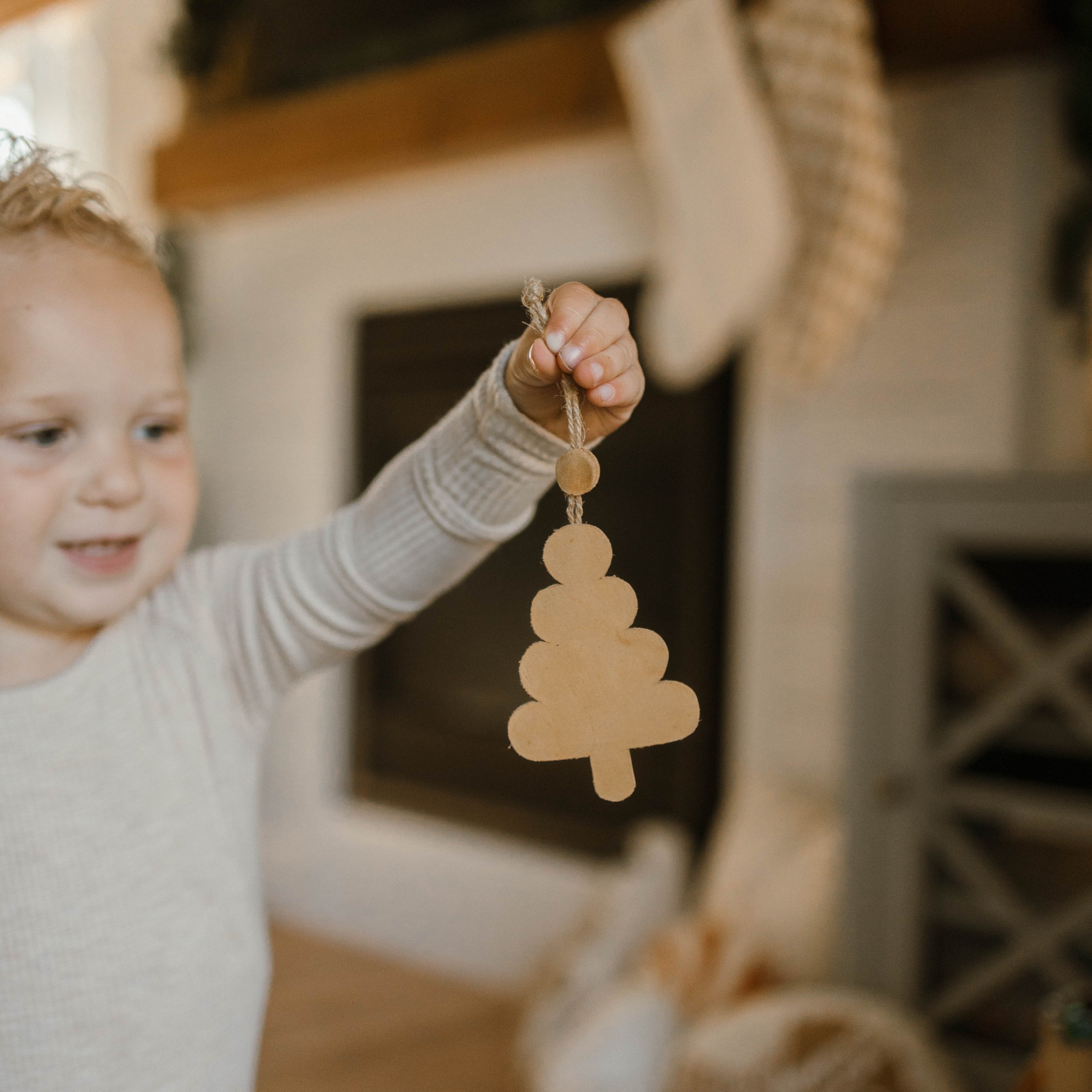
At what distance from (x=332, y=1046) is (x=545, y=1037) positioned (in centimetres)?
57

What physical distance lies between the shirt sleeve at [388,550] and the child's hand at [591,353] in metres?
0.05

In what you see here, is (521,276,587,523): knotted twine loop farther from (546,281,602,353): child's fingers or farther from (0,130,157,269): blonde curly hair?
(0,130,157,269): blonde curly hair

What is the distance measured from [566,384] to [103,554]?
0.25 meters

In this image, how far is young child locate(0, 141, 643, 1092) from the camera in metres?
0.48

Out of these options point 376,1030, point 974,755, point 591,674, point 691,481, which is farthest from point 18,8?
A: point 376,1030

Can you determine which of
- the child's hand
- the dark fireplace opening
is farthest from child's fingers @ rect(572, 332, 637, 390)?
the dark fireplace opening

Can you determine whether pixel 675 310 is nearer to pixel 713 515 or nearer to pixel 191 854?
pixel 713 515

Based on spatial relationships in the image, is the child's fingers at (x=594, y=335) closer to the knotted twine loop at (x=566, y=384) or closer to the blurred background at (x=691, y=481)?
the knotted twine loop at (x=566, y=384)

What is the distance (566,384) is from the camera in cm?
44

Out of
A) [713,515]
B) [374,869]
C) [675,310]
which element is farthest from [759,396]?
[374,869]

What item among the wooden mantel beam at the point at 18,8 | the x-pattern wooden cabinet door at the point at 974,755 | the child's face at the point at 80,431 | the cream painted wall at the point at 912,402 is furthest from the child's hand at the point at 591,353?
the cream painted wall at the point at 912,402

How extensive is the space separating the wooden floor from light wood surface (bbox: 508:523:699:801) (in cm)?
160

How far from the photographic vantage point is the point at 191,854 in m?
0.54

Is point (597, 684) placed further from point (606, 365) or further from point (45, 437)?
point (45, 437)
